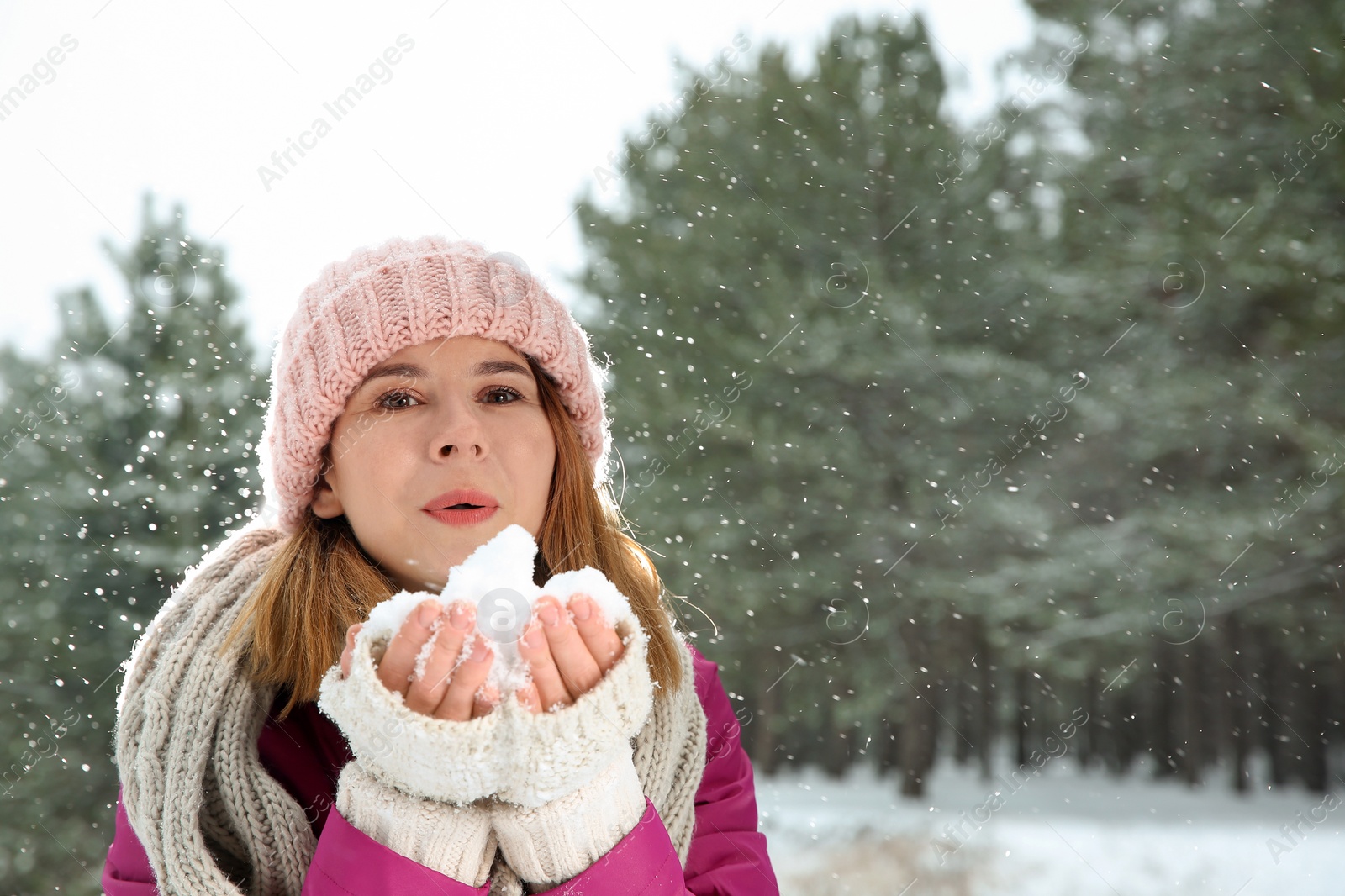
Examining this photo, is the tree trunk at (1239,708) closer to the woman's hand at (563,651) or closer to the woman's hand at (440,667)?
the woman's hand at (563,651)

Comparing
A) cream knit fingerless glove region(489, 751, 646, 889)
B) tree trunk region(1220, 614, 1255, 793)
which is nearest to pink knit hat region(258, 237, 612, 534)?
cream knit fingerless glove region(489, 751, 646, 889)

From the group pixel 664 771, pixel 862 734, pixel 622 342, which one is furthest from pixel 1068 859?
pixel 664 771

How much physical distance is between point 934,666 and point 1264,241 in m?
4.89

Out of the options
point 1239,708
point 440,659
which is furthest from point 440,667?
point 1239,708

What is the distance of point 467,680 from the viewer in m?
1.10

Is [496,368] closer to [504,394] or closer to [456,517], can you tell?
[504,394]

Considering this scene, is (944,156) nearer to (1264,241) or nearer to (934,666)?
(1264,241)

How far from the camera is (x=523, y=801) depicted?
1.15 metres

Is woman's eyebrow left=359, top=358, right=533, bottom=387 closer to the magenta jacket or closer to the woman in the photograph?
Result: the woman

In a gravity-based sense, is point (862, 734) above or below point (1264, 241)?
below

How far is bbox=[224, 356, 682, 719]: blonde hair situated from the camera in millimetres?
1444

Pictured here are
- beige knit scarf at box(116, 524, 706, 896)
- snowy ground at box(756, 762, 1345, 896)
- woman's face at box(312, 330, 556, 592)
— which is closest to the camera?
beige knit scarf at box(116, 524, 706, 896)

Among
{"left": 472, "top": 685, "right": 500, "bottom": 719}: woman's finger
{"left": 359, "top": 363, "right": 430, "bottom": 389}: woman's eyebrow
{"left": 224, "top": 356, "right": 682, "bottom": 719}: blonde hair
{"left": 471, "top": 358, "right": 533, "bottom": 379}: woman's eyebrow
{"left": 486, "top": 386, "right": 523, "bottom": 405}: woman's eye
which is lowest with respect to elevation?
{"left": 472, "top": 685, "right": 500, "bottom": 719}: woman's finger

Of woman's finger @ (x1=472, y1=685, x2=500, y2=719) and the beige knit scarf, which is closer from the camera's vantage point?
woman's finger @ (x1=472, y1=685, x2=500, y2=719)
